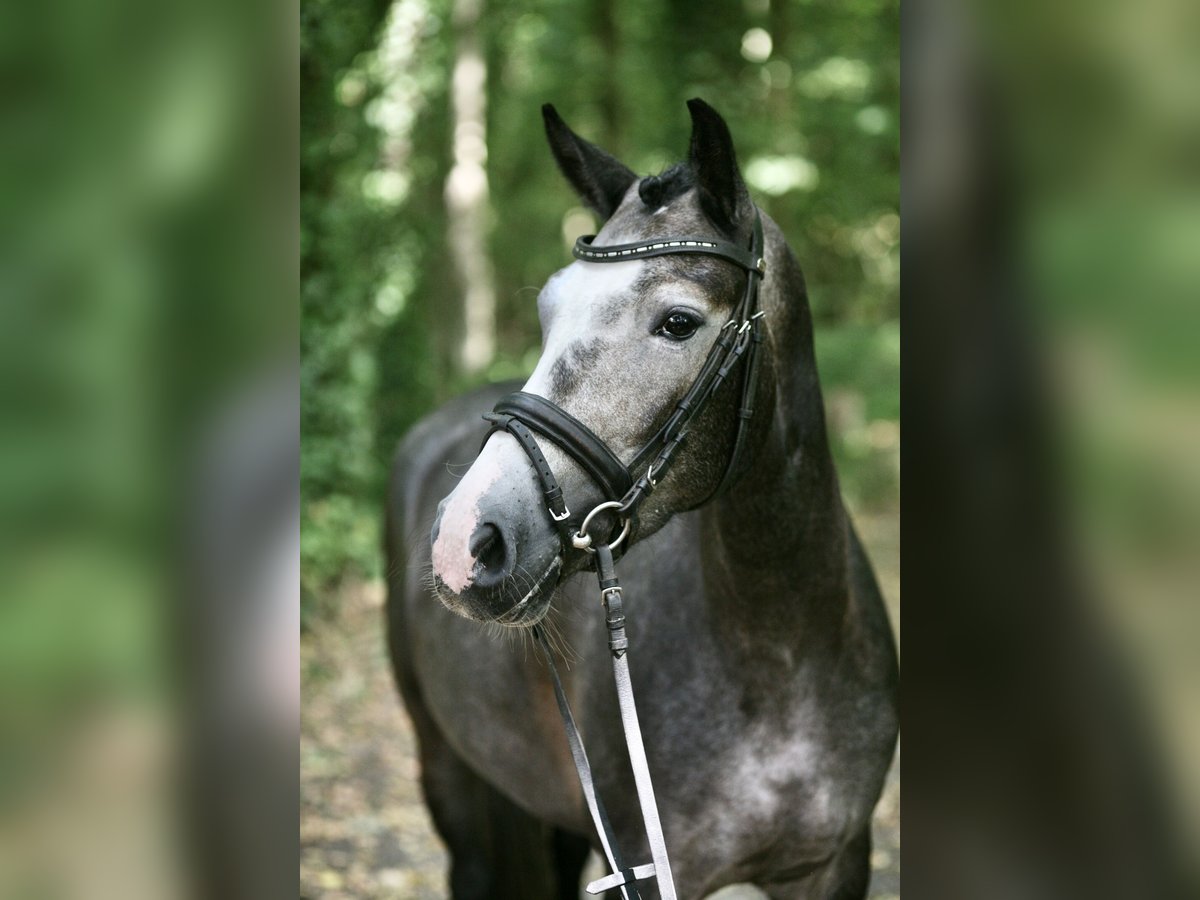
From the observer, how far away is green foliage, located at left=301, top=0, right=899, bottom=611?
20.4 ft

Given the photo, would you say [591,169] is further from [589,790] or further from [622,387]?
[589,790]

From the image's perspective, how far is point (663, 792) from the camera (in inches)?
94.6

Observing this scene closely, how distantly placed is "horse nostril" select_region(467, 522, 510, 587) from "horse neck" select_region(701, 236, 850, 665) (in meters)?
0.64

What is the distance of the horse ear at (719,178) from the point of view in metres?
1.98

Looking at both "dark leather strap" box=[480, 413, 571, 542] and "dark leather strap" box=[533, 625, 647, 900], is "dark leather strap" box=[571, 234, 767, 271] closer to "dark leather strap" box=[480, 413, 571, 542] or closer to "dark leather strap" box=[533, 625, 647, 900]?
"dark leather strap" box=[480, 413, 571, 542]

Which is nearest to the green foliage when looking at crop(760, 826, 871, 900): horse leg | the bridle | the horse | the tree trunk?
the tree trunk

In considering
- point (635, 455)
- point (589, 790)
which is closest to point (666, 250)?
point (635, 455)

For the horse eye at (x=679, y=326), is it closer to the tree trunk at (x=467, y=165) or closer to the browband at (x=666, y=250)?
the browband at (x=666, y=250)
